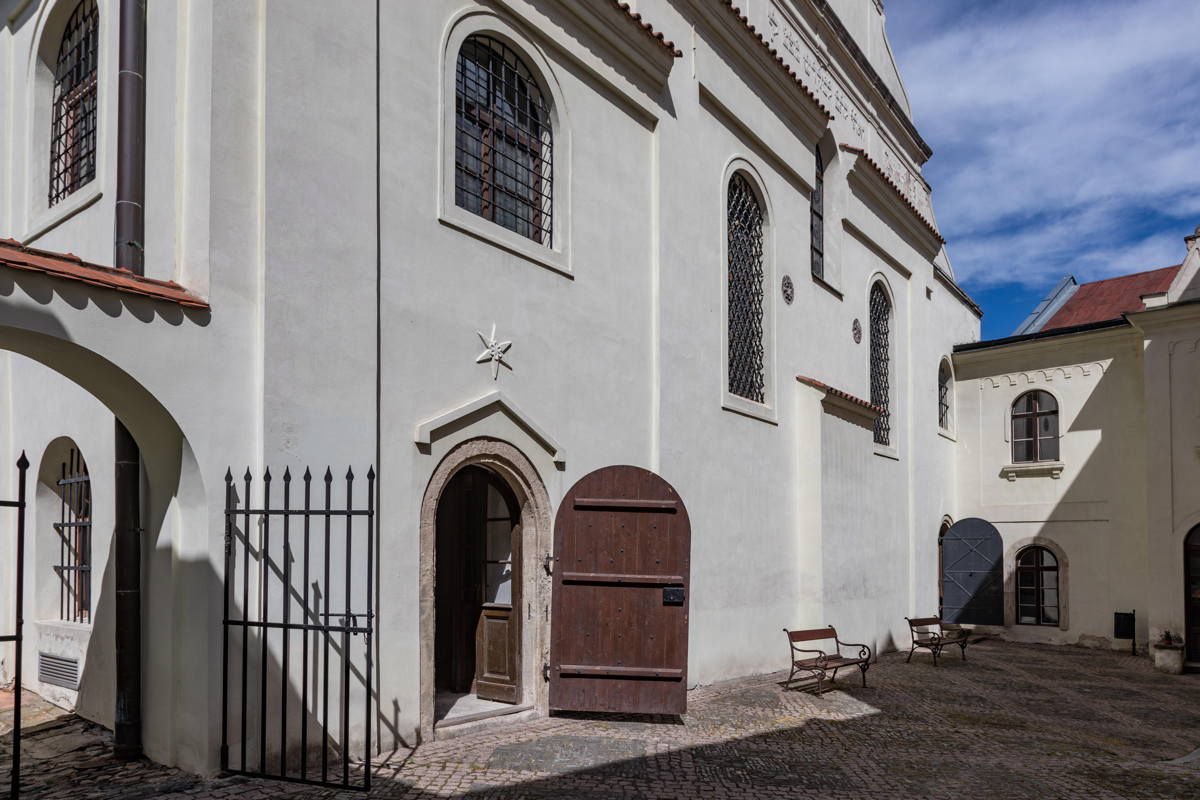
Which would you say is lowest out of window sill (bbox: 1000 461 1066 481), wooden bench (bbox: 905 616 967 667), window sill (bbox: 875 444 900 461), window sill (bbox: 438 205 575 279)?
wooden bench (bbox: 905 616 967 667)

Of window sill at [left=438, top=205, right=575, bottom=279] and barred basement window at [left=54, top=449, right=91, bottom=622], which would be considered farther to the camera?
barred basement window at [left=54, top=449, right=91, bottom=622]

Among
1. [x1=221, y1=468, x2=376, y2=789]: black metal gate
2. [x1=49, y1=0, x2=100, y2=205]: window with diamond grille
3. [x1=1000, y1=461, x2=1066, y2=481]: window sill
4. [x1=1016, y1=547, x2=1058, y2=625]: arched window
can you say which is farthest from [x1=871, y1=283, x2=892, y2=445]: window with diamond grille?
[x1=49, y1=0, x2=100, y2=205]: window with diamond grille

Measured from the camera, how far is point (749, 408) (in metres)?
11.9

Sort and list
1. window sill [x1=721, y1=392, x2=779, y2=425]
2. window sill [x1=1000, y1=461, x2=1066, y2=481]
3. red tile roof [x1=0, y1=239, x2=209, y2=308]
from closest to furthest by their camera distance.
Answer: red tile roof [x1=0, y1=239, x2=209, y2=308] → window sill [x1=721, y1=392, x2=779, y2=425] → window sill [x1=1000, y1=461, x2=1066, y2=481]

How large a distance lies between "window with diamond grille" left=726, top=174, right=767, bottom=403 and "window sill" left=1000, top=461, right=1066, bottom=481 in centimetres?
908

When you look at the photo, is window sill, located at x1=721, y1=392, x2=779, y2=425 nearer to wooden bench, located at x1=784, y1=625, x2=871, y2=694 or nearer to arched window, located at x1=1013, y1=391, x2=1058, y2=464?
wooden bench, located at x1=784, y1=625, x2=871, y2=694

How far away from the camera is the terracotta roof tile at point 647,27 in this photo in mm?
9520

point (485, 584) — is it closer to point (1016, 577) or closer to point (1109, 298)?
point (1016, 577)

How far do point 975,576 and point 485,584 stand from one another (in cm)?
1287

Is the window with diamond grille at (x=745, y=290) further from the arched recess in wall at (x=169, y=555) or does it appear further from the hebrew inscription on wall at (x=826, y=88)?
the arched recess in wall at (x=169, y=555)

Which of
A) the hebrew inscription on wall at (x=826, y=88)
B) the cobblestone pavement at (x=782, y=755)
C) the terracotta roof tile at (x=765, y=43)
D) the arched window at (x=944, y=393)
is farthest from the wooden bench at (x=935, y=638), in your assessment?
the hebrew inscription on wall at (x=826, y=88)

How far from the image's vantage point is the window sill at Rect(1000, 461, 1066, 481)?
1842 centimetres

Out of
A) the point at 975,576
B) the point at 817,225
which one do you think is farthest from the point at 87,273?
the point at 975,576

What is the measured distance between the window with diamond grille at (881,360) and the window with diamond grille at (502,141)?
966 cm
